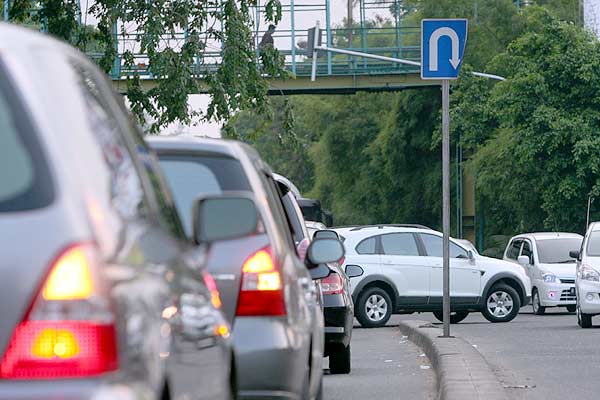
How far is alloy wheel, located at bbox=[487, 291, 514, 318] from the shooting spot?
28.3 meters

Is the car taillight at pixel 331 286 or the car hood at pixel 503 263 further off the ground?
the car taillight at pixel 331 286

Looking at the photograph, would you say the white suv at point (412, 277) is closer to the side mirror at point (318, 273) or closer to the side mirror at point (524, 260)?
the side mirror at point (524, 260)

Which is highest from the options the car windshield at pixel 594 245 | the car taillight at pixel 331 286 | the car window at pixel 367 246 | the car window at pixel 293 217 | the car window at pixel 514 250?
the car window at pixel 293 217

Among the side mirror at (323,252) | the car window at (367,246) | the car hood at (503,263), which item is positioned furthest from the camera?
the car hood at (503,263)

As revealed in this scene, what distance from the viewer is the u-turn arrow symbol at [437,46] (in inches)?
695

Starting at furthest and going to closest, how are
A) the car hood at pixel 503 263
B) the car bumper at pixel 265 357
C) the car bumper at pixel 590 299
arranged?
the car hood at pixel 503 263
the car bumper at pixel 590 299
the car bumper at pixel 265 357

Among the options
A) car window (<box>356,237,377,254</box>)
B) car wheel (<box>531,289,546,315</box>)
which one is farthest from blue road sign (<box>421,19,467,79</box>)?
car wheel (<box>531,289,546,315</box>)

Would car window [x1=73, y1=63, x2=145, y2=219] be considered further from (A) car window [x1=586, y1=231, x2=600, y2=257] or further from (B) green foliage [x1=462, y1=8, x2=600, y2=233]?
(B) green foliage [x1=462, y1=8, x2=600, y2=233]

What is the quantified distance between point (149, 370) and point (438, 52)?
1453 cm

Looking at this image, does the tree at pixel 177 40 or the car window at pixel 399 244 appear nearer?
the tree at pixel 177 40

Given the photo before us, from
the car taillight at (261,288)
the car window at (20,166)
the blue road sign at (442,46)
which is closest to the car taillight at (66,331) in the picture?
the car window at (20,166)

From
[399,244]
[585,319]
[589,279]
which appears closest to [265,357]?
A: [585,319]

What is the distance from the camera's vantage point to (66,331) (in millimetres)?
3121

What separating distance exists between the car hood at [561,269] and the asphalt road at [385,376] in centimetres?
1231
